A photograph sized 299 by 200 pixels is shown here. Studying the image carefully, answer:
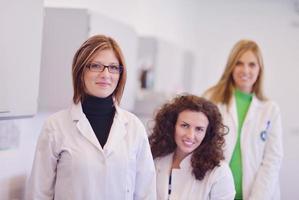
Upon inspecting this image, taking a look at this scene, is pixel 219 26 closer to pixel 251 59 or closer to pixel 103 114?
pixel 251 59

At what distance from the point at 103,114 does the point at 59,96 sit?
0.54 metres

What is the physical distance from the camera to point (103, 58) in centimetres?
162

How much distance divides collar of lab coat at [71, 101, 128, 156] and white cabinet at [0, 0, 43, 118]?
229 mm

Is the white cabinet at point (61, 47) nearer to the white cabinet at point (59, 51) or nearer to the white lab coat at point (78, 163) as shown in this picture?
the white cabinet at point (59, 51)

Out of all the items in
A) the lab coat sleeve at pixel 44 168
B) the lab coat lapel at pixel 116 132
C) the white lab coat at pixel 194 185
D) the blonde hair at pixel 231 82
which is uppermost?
the blonde hair at pixel 231 82

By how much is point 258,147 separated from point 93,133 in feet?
3.74

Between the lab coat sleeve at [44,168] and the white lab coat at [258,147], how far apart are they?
1.11 meters

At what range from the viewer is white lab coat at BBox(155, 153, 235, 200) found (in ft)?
6.27

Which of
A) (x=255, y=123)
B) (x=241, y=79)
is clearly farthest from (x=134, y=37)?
(x=255, y=123)

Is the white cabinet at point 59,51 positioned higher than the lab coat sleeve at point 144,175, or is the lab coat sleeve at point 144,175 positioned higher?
the white cabinet at point 59,51

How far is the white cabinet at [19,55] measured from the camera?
5.19 feet

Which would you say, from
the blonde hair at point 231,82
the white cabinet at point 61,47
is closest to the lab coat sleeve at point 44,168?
the white cabinet at point 61,47

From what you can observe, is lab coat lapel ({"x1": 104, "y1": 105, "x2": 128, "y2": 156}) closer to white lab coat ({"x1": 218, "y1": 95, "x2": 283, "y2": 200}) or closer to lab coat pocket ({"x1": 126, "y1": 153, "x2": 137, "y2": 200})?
lab coat pocket ({"x1": 126, "y1": 153, "x2": 137, "y2": 200})

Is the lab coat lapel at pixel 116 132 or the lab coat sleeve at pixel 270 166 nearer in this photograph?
the lab coat lapel at pixel 116 132
